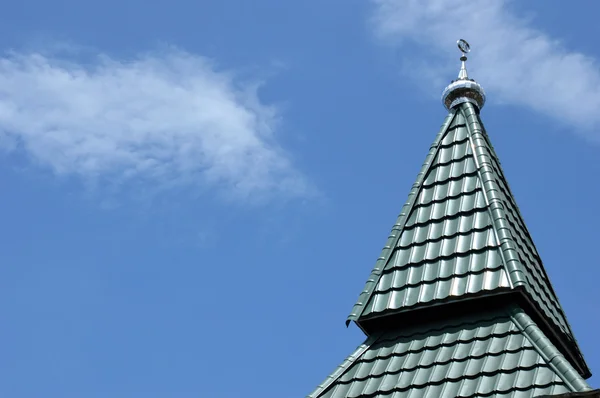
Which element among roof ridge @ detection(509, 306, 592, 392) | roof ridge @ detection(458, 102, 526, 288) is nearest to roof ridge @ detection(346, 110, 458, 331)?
roof ridge @ detection(458, 102, 526, 288)

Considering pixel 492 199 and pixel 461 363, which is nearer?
pixel 461 363

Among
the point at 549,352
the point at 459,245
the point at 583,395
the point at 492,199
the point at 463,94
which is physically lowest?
the point at 583,395

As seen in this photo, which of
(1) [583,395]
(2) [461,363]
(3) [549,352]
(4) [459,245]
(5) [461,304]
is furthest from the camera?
(4) [459,245]

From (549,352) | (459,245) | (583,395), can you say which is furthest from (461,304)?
(583,395)

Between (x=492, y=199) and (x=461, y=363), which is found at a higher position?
(x=492, y=199)

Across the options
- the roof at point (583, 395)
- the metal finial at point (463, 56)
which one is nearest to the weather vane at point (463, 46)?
the metal finial at point (463, 56)

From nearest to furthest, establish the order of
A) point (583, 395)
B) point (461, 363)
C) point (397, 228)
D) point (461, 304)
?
point (583, 395), point (461, 363), point (461, 304), point (397, 228)

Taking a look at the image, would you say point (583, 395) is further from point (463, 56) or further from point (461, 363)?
point (463, 56)

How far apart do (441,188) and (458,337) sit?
279cm

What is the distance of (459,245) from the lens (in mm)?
12898

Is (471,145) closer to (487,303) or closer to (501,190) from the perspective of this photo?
(501,190)

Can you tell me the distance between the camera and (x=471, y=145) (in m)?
14.3

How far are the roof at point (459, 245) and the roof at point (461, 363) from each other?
36cm

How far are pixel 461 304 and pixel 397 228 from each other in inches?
73.7
